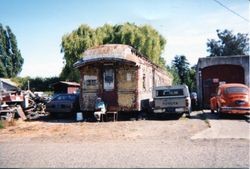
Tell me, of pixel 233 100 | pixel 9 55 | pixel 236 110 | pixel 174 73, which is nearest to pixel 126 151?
pixel 236 110

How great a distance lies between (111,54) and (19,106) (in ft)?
24.1

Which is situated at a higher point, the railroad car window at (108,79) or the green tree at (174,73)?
the green tree at (174,73)

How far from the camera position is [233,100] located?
60.9 ft

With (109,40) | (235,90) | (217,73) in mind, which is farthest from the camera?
(109,40)

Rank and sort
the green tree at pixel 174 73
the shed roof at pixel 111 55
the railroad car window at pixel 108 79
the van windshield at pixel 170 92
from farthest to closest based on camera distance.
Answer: the green tree at pixel 174 73
the railroad car window at pixel 108 79
the shed roof at pixel 111 55
the van windshield at pixel 170 92

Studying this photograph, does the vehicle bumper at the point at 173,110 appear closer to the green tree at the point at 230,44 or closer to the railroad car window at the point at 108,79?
the railroad car window at the point at 108,79

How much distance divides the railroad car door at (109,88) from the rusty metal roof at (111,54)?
2.67ft

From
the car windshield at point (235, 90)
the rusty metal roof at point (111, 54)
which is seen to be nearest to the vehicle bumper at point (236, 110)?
the car windshield at point (235, 90)

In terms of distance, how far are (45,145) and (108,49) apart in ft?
35.4

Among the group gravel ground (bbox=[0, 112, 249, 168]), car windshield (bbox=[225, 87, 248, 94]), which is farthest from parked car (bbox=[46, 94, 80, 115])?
car windshield (bbox=[225, 87, 248, 94])

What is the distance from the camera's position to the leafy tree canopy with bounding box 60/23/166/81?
147 ft

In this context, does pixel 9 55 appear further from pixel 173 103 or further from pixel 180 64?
pixel 173 103

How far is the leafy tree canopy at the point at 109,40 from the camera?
4491 centimetres

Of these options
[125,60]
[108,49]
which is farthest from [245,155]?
[108,49]
